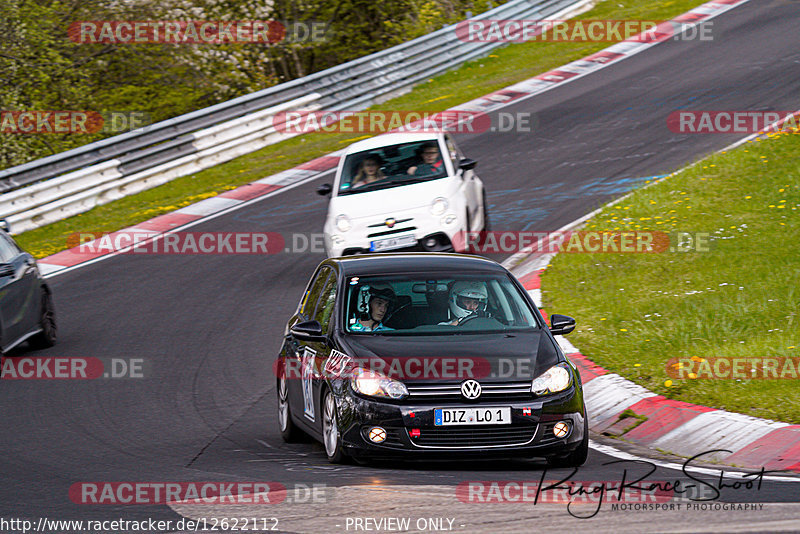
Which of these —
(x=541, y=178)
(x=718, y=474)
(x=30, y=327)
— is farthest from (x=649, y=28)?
(x=718, y=474)

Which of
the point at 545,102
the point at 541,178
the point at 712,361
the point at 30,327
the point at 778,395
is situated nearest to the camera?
the point at 778,395

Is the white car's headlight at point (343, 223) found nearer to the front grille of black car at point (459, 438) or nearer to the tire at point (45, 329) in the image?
the tire at point (45, 329)

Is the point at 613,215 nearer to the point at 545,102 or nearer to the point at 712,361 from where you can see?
the point at 712,361

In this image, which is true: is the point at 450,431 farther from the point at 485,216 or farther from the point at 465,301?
the point at 485,216

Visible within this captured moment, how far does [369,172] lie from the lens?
48.0ft

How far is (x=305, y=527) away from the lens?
18.2 feet

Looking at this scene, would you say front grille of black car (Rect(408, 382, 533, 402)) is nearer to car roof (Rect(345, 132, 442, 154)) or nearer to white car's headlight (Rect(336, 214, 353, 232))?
white car's headlight (Rect(336, 214, 353, 232))

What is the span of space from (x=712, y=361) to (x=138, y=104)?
74.7ft

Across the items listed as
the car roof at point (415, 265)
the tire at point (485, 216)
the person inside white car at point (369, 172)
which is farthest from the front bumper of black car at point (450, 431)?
the tire at point (485, 216)

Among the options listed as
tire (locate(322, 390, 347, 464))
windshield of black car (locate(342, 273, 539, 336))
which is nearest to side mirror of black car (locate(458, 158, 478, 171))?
windshield of black car (locate(342, 273, 539, 336))

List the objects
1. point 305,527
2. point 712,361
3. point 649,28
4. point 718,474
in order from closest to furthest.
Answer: point 305,527 → point 718,474 → point 712,361 → point 649,28

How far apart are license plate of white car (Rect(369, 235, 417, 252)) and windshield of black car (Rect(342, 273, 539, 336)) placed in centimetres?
547

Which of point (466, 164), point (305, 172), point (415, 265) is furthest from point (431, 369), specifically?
point (305, 172)

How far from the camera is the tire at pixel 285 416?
852 centimetres
